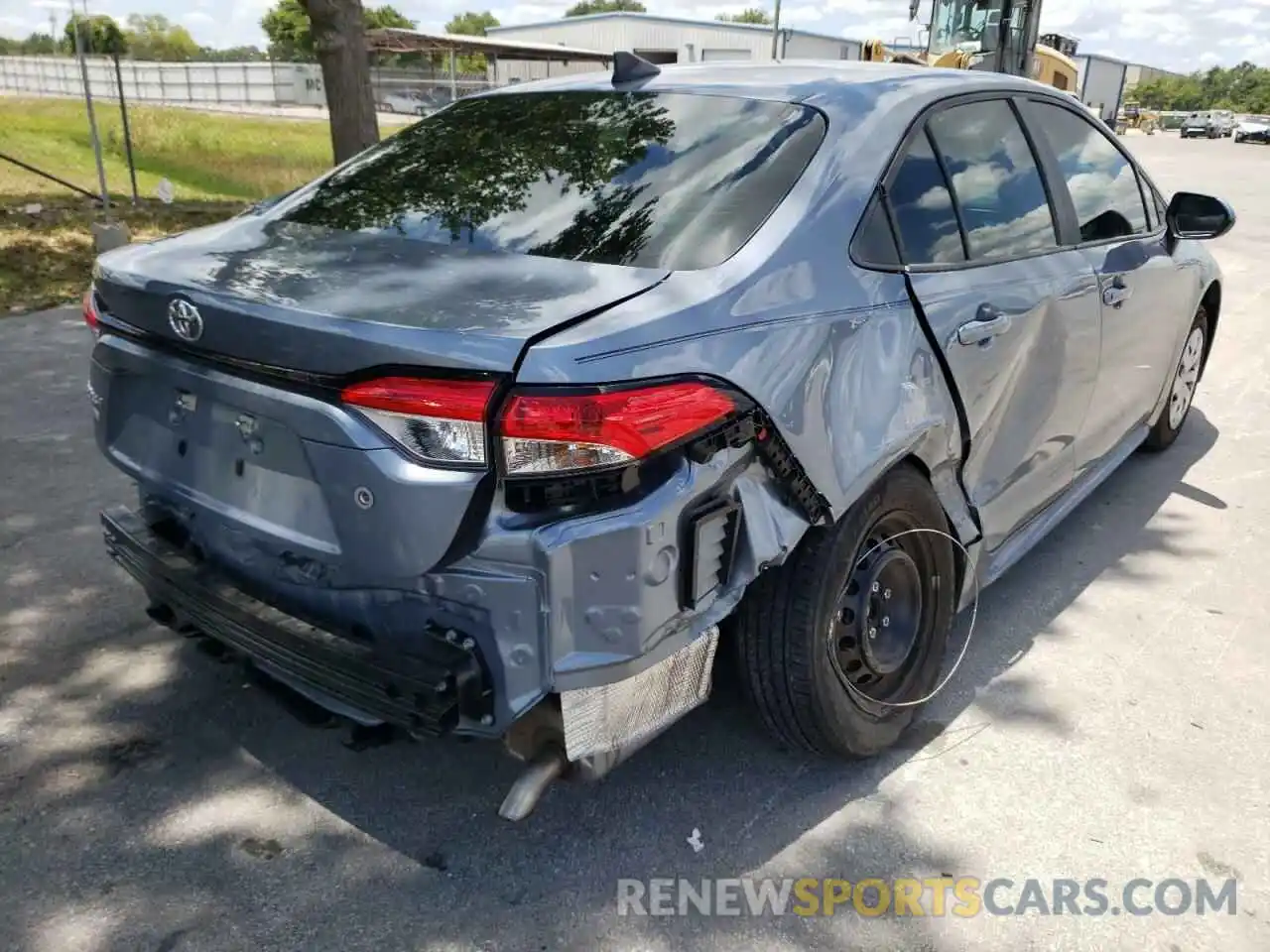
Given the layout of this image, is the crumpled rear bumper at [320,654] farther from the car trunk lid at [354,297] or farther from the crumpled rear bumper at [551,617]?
the car trunk lid at [354,297]

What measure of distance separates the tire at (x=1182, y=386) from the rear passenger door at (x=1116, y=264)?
0.58 m

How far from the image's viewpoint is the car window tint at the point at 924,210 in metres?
2.66

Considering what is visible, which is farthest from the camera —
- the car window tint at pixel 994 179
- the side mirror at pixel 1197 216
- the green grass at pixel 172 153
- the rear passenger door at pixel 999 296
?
the green grass at pixel 172 153

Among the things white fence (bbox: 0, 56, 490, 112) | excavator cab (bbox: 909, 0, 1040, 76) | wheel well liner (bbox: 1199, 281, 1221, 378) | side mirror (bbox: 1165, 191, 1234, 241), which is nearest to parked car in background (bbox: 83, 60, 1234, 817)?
side mirror (bbox: 1165, 191, 1234, 241)

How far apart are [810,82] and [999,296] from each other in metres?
0.81

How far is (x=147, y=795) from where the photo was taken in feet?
8.49

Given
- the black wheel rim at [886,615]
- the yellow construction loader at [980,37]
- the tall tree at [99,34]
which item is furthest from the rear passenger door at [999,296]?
the yellow construction loader at [980,37]

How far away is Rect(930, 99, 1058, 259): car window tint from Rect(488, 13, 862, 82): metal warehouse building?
49.5 meters

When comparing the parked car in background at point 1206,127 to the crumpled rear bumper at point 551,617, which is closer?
the crumpled rear bumper at point 551,617

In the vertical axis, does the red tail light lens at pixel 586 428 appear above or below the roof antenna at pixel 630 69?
below

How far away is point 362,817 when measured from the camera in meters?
2.54

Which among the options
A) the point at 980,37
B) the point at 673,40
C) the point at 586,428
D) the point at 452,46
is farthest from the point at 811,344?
the point at 673,40

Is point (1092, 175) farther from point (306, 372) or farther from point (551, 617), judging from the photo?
point (306, 372)

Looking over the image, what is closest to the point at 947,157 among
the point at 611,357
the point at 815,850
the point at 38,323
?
the point at 611,357
